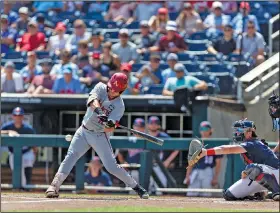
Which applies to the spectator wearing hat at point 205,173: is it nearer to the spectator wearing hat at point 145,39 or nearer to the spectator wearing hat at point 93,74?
the spectator wearing hat at point 93,74

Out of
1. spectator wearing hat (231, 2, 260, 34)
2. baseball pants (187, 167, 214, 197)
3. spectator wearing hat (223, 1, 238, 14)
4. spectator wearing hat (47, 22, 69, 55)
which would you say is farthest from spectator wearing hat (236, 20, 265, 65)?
spectator wearing hat (47, 22, 69, 55)

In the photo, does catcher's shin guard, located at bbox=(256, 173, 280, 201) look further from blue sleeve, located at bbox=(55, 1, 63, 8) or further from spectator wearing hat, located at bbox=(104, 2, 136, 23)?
blue sleeve, located at bbox=(55, 1, 63, 8)

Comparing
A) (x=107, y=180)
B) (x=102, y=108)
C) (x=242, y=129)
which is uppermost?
(x=102, y=108)

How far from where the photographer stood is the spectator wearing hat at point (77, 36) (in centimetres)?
1809

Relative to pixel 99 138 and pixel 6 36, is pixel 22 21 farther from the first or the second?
pixel 99 138

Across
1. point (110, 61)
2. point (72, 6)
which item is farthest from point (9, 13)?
point (110, 61)

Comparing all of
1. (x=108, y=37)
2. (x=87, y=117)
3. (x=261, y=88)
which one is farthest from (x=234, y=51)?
(x=87, y=117)

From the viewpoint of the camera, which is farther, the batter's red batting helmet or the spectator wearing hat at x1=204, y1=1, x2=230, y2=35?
the spectator wearing hat at x1=204, y1=1, x2=230, y2=35

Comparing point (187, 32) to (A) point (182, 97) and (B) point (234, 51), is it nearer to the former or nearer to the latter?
(B) point (234, 51)

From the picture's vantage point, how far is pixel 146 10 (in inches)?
747

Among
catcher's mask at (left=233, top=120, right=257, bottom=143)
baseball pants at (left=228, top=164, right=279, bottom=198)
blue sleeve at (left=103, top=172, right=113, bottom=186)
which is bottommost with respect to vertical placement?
blue sleeve at (left=103, top=172, right=113, bottom=186)

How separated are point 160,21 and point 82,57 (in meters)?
1.82

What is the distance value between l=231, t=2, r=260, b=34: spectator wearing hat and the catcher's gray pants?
6306 mm

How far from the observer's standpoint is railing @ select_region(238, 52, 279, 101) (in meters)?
16.0
